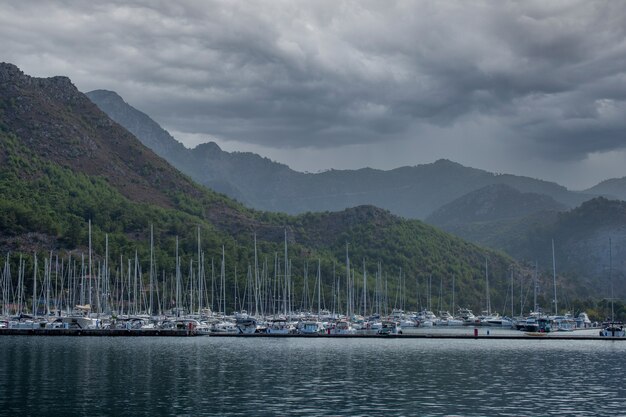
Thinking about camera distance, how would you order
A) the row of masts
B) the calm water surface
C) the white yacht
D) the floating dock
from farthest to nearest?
the row of masts → the white yacht → the floating dock → the calm water surface

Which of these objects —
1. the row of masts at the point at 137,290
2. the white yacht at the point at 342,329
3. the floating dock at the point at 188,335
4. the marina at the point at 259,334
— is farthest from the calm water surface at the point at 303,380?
the row of masts at the point at 137,290

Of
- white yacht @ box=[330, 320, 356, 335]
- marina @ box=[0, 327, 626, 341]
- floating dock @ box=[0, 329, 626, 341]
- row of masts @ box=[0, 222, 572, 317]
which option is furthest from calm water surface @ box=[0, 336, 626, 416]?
row of masts @ box=[0, 222, 572, 317]

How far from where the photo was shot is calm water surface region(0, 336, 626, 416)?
169 ft

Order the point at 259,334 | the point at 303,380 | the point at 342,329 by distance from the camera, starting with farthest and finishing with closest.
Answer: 1. the point at 342,329
2. the point at 259,334
3. the point at 303,380

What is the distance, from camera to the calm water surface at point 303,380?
51.6 meters

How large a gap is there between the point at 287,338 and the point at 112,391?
6949cm

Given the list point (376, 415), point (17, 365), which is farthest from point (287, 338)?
point (376, 415)

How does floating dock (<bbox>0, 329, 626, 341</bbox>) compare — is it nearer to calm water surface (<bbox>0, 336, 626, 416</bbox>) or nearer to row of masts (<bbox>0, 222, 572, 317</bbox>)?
row of masts (<bbox>0, 222, 572, 317</bbox>)

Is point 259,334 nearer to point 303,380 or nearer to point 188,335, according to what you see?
point 188,335

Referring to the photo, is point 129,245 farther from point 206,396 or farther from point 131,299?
point 206,396

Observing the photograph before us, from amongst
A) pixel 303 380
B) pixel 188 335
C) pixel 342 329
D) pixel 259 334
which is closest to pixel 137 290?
pixel 188 335

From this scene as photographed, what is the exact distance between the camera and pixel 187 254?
190 metres

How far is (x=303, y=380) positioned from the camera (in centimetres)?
6625

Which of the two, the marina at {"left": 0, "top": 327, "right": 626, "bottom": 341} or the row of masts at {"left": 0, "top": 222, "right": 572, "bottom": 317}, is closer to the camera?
the marina at {"left": 0, "top": 327, "right": 626, "bottom": 341}
